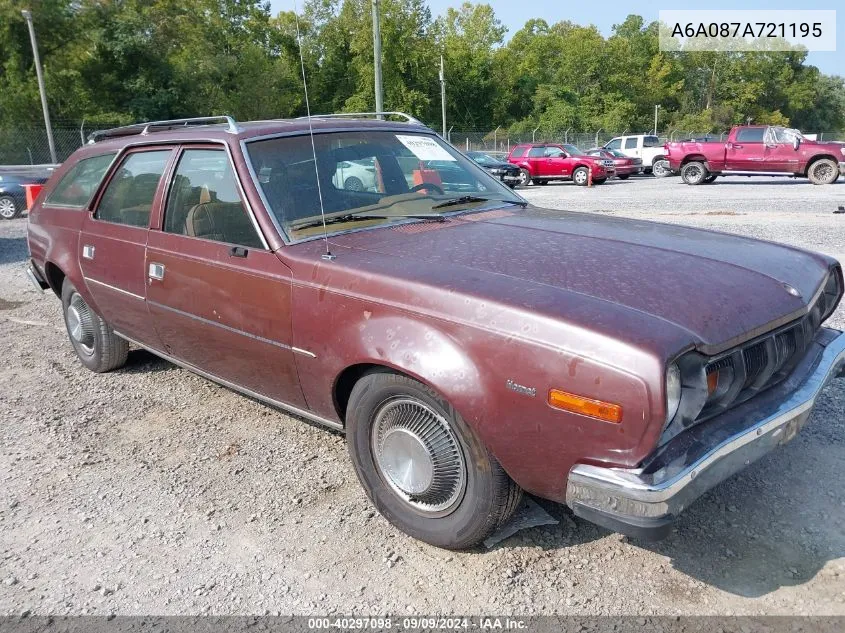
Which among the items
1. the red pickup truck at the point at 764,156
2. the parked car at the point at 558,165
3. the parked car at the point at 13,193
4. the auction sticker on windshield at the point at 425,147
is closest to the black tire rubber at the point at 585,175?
the parked car at the point at 558,165

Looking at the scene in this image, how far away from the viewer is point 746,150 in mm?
20156

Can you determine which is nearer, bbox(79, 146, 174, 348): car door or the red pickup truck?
bbox(79, 146, 174, 348): car door

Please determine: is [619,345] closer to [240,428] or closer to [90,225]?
[240,428]

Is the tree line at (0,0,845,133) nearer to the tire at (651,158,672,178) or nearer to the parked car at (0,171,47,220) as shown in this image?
the parked car at (0,171,47,220)

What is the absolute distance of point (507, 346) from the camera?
2324 mm

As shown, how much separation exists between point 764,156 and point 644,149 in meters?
7.99

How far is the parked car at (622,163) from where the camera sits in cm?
2531

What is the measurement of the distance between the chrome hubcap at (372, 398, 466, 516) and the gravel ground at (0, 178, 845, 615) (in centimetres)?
23

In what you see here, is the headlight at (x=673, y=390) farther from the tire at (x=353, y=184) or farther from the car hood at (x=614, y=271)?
the tire at (x=353, y=184)

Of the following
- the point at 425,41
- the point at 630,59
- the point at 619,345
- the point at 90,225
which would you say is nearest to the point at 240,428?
the point at 90,225

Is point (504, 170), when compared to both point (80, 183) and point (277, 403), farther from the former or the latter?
point (277, 403)

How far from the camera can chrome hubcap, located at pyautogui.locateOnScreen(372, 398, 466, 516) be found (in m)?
2.65

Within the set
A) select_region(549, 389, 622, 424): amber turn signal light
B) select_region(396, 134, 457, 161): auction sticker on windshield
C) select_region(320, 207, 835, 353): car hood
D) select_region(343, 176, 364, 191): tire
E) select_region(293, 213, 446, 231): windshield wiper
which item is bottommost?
select_region(549, 389, 622, 424): amber turn signal light

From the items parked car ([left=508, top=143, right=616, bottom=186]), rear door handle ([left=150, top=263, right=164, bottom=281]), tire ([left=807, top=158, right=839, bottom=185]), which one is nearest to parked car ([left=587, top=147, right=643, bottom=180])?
parked car ([left=508, top=143, right=616, bottom=186])
